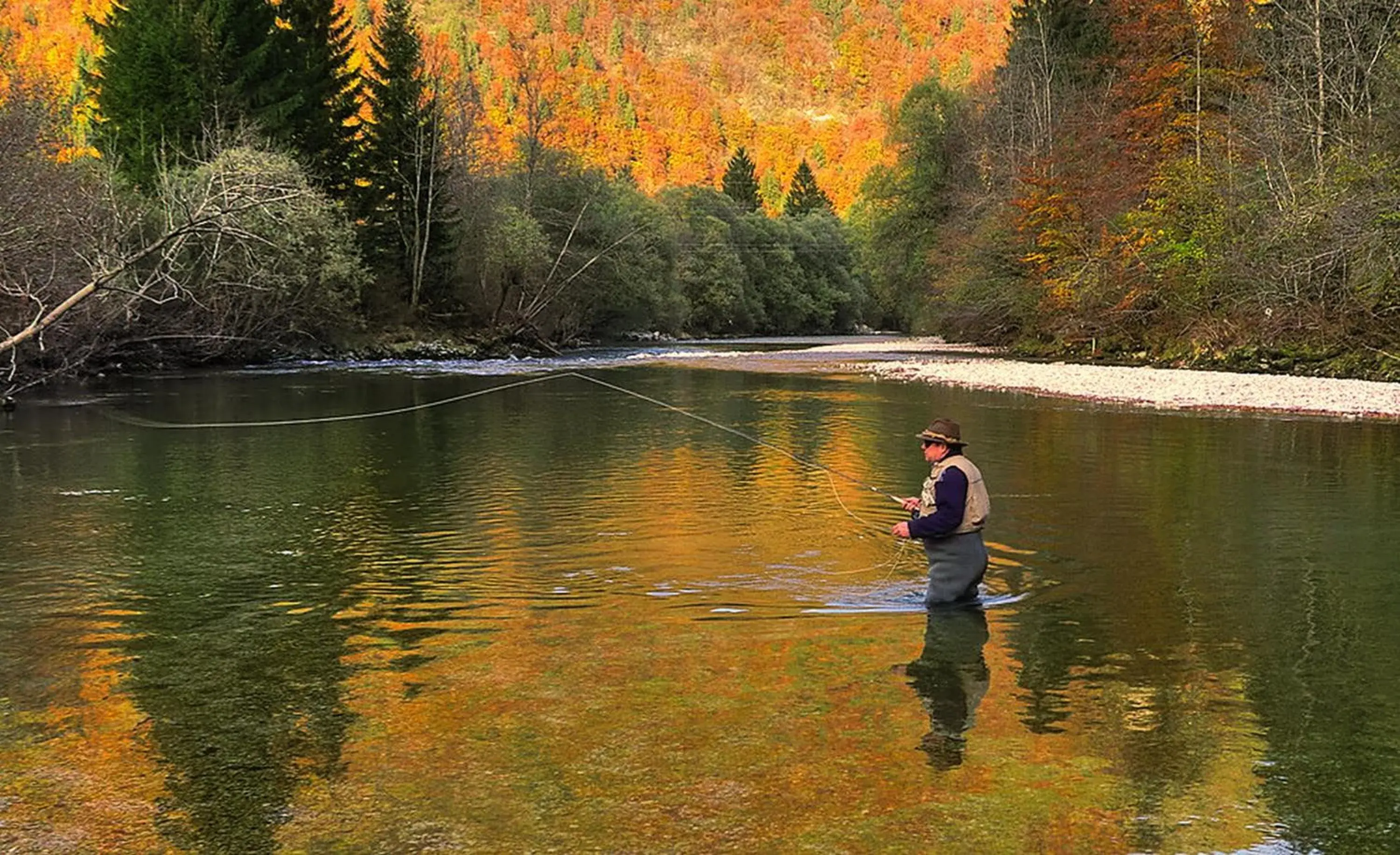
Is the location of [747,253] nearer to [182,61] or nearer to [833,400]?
[182,61]

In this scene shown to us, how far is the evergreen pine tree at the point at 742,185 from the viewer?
12425 centimetres

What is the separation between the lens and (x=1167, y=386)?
1206 inches

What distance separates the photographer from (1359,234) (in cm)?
2708

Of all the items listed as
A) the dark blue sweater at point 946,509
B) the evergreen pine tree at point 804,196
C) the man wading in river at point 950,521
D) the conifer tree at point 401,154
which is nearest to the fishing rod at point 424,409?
the man wading in river at point 950,521

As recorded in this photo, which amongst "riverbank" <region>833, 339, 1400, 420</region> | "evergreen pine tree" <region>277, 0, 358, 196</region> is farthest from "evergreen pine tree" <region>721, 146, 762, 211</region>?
"riverbank" <region>833, 339, 1400, 420</region>

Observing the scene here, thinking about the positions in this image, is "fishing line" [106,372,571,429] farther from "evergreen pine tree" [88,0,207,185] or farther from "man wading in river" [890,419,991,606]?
"evergreen pine tree" [88,0,207,185]

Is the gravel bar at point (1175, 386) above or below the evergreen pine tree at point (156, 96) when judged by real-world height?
below

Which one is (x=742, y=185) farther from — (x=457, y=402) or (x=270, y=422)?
(x=270, y=422)

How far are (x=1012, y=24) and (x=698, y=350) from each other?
2498 centimetres

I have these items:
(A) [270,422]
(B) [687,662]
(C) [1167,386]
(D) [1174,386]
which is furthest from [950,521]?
(C) [1167,386]

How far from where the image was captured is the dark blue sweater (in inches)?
337

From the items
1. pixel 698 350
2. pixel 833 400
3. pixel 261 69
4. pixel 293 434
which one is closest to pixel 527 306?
pixel 698 350

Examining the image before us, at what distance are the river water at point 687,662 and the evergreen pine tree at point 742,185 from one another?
109930 mm

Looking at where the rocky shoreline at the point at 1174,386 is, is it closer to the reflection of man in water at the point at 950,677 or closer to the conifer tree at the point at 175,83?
the reflection of man in water at the point at 950,677
